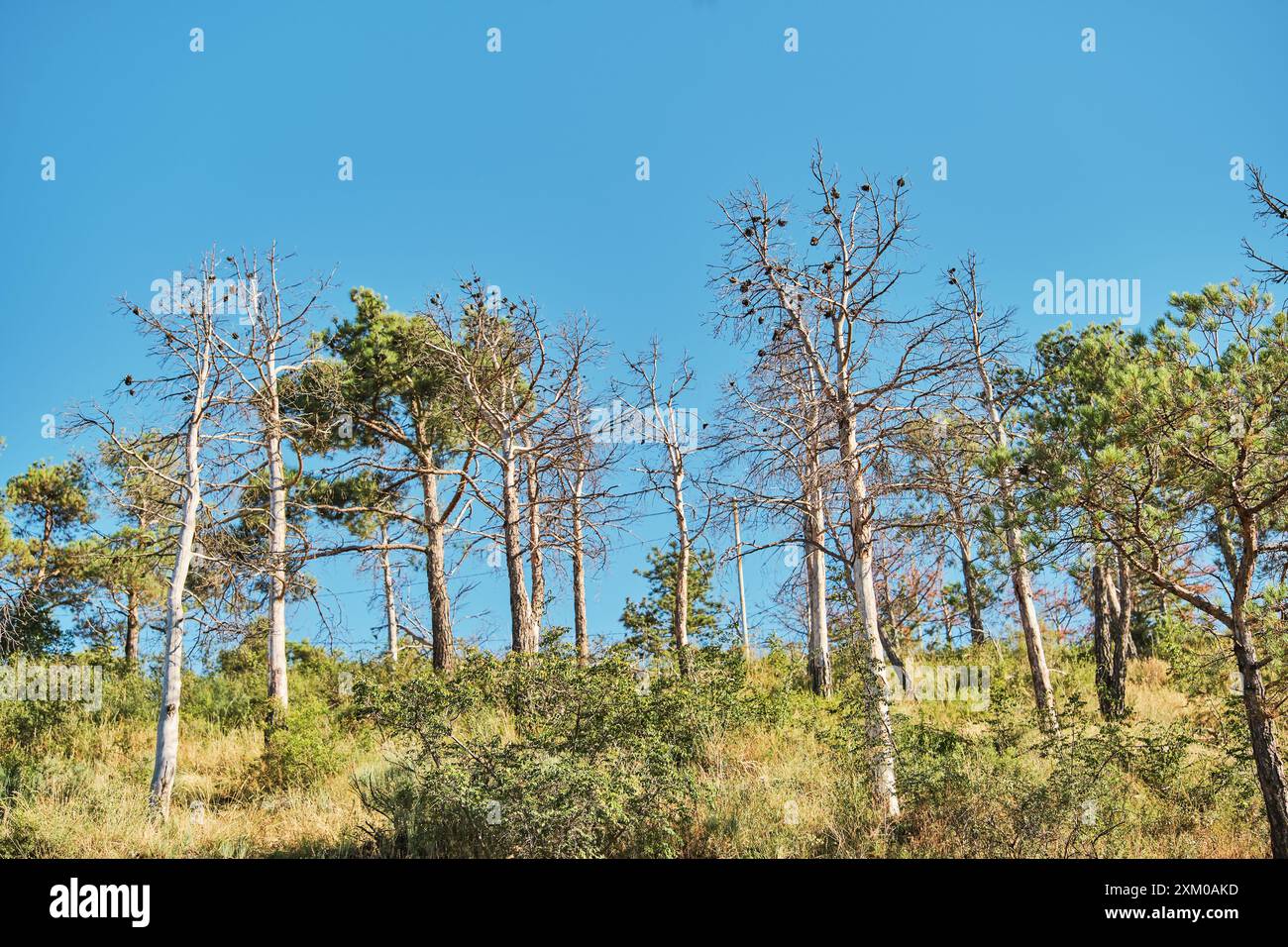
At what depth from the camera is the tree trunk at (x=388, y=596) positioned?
1895 cm

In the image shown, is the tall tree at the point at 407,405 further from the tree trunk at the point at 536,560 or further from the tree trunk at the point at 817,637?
the tree trunk at the point at 817,637

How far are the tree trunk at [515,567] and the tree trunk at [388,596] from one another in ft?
12.9

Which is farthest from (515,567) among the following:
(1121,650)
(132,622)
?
(132,622)

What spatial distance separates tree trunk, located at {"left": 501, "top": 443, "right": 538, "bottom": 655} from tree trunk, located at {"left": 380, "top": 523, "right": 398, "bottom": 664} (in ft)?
12.9

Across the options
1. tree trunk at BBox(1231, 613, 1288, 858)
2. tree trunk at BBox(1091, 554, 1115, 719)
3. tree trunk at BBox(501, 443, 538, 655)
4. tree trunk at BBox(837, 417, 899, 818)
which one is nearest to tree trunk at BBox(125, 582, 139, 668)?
tree trunk at BBox(501, 443, 538, 655)

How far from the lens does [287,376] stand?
18.8 metres

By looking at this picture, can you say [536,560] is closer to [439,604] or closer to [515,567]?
[515,567]

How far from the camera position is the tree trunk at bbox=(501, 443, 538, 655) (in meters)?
14.5

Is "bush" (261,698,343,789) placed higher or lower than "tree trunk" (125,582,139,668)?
lower

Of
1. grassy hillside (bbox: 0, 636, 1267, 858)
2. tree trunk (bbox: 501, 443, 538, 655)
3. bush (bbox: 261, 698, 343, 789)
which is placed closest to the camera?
grassy hillside (bbox: 0, 636, 1267, 858)

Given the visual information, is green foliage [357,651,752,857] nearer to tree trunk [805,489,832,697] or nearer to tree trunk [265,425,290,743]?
tree trunk [265,425,290,743]

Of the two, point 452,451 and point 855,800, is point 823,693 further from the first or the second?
point 452,451
